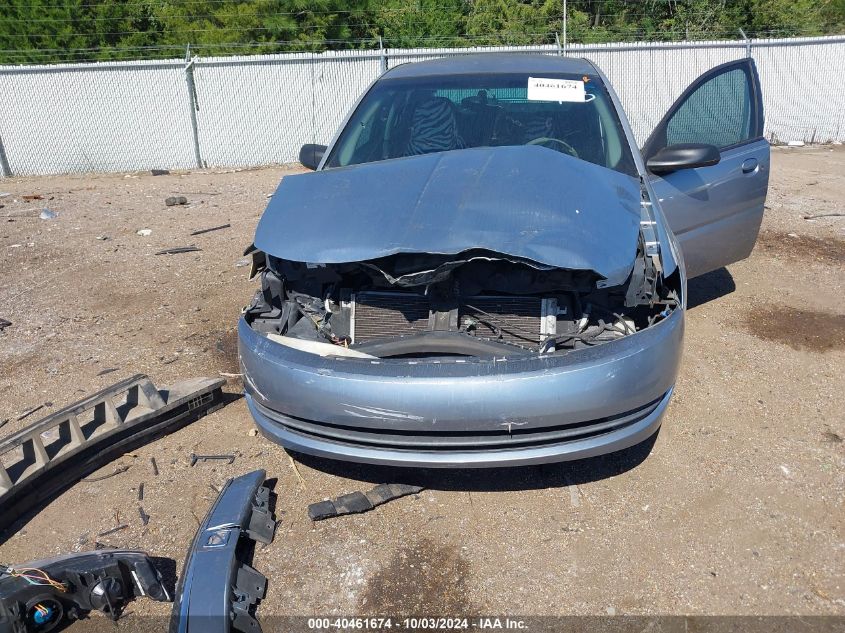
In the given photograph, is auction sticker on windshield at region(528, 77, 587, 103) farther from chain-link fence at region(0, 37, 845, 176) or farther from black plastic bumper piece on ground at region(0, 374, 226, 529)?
chain-link fence at region(0, 37, 845, 176)

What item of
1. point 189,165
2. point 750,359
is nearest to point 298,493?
point 750,359

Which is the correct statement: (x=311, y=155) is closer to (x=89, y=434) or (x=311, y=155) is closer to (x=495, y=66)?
(x=495, y=66)

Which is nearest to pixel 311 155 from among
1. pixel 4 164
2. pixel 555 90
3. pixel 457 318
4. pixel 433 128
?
pixel 433 128

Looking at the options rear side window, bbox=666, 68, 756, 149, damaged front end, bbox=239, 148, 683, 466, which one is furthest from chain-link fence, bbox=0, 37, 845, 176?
damaged front end, bbox=239, 148, 683, 466

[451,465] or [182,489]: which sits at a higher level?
[451,465]

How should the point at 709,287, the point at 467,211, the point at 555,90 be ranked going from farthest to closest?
1. the point at 709,287
2. the point at 555,90
3. the point at 467,211

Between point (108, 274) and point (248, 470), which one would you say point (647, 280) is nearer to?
point (248, 470)

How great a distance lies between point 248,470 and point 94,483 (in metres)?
0.72

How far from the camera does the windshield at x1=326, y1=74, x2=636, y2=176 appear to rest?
13.1 feet

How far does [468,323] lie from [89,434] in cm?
191

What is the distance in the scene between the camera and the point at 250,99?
12.6 meters

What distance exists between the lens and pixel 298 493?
3.26 m

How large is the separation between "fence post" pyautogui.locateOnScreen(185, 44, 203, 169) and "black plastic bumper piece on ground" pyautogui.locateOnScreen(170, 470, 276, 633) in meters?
10.9

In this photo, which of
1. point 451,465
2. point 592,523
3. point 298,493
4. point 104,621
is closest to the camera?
point 104,621
